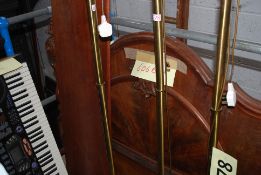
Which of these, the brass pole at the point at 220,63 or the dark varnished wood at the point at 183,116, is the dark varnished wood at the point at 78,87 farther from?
the brass pole at the point at 220,63

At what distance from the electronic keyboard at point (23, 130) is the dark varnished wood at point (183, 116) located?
0.34 m

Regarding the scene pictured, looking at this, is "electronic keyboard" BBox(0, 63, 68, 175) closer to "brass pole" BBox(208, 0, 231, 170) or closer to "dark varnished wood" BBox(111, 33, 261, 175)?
"dark varnished wood" BBox(111, 33, 261, 175)

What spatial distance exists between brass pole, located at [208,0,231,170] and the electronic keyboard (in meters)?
0.82

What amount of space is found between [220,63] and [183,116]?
340 mm

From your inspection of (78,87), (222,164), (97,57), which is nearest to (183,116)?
(222,164)

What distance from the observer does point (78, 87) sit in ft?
4.29

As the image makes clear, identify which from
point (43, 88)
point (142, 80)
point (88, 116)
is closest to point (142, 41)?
point (142, 80)

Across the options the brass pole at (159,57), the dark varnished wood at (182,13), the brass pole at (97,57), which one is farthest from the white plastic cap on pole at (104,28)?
the dark varnished wood at (182,13)

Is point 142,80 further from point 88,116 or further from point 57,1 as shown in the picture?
point 57,1

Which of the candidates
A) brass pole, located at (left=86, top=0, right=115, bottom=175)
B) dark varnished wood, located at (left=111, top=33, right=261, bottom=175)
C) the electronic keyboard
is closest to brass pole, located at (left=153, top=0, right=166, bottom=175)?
dark varnished wood, located at (left=111, top=33, right=261, bottom=175)

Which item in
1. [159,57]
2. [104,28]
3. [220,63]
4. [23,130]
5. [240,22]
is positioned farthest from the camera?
[240,22]

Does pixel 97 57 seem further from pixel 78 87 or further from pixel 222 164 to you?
pixel 222 164

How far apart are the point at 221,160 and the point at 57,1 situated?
873 millimetres

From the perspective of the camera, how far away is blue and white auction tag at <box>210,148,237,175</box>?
2.58ft
